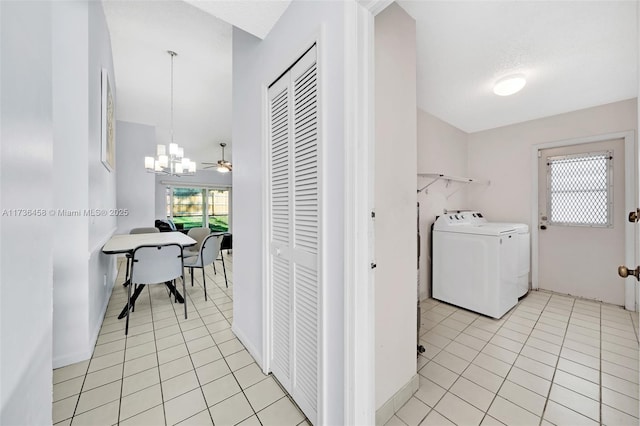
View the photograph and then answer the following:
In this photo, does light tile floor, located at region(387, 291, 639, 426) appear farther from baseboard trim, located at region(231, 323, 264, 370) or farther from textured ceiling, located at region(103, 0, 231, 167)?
textured ceiling, located at region(103, 0, 231, 167)

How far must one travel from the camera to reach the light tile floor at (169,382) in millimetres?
1353

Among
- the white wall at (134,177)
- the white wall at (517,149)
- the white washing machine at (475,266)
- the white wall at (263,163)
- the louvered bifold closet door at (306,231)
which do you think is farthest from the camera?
the white wall at (134,177)

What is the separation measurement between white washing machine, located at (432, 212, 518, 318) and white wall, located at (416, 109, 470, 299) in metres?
0.12

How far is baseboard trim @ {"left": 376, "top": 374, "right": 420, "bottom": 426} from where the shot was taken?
1320mm

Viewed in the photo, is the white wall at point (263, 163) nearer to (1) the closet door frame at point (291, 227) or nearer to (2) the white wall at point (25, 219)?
(1) the closet door frame at point (291, 227)

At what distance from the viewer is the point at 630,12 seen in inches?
60.3

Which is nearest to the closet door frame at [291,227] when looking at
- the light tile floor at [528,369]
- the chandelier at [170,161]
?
the light tile floor at [528,369]

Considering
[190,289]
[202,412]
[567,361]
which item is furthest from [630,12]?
[190,289]

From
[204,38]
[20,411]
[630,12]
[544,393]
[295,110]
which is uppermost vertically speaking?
[204,38]

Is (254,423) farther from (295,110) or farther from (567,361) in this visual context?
(567,361)

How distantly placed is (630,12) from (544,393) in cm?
244

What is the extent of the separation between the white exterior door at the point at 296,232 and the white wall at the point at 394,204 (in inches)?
13.9

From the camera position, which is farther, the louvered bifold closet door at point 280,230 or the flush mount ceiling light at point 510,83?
the flush mount ceiling light at point 510,83

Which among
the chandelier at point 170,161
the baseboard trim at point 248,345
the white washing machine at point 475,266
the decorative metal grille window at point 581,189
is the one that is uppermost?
the chandelier at point 170,161
